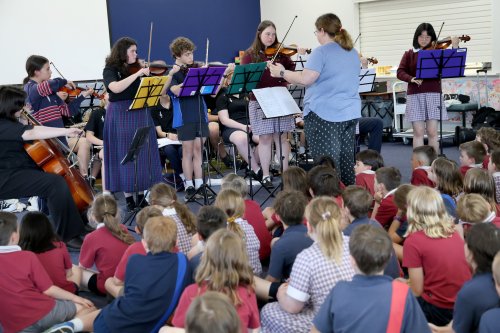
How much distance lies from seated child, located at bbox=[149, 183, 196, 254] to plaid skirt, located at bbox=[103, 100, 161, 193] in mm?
1840

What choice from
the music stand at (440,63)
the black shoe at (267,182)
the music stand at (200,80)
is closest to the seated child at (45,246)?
the music stand at (200,80)

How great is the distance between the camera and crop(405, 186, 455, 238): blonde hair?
3023 mm

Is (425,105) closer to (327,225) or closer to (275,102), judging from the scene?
(275,102)

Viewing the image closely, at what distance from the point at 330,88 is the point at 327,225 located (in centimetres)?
254

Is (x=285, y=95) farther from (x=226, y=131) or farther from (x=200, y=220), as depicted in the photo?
(x=200, y=220)

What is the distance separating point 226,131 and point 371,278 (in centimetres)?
535

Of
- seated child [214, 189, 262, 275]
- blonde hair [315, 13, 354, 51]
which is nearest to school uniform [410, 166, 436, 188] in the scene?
blonde hair [315, 13, 354, 51]

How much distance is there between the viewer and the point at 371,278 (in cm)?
225

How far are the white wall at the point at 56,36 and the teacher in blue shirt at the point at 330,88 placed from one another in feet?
17.0

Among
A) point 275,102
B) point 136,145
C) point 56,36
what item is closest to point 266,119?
point 275,102

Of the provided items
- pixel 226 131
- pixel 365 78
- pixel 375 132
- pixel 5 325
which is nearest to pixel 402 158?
Result: pixel 375 132

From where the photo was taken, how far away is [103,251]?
3.67 metres

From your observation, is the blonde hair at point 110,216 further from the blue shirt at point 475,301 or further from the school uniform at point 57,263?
the blue shirt at point 475,301

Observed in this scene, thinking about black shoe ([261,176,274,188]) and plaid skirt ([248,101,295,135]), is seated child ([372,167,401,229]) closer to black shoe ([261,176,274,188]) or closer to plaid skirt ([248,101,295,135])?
plaid skirt ([248,101,295,135])
